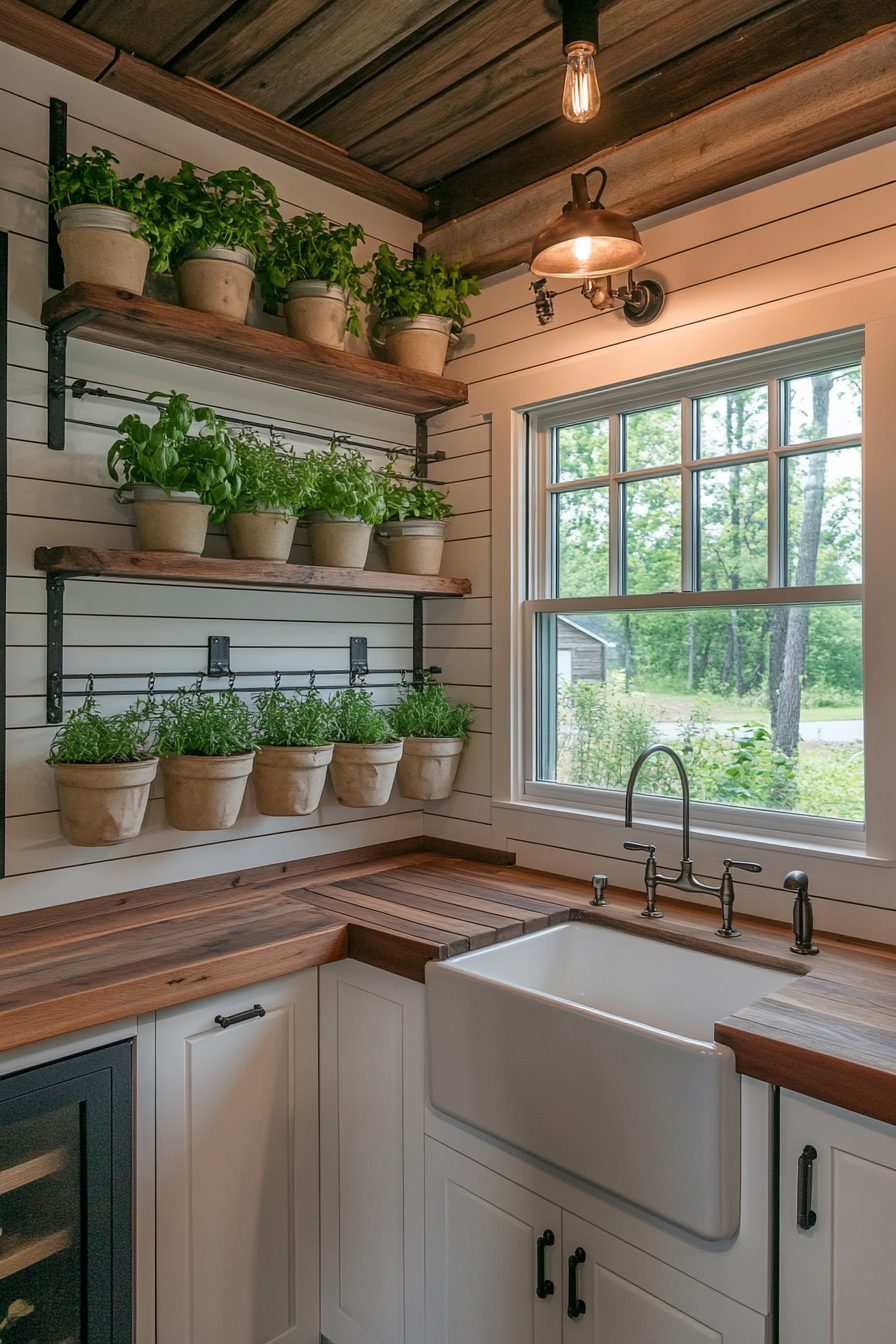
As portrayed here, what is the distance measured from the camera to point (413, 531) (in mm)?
2627

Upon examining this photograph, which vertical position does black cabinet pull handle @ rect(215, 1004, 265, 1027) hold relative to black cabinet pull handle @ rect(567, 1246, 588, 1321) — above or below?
above

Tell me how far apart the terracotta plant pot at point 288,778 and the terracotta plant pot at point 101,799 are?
35 cm

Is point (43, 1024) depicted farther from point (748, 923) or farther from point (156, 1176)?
point (748, 923)

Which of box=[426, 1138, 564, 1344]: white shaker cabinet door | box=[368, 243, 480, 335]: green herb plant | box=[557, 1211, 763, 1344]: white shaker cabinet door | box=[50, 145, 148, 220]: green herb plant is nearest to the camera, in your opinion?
box=[557, 1211, 763, 1344]: white shaker cabinet door

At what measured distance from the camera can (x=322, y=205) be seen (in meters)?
2.60

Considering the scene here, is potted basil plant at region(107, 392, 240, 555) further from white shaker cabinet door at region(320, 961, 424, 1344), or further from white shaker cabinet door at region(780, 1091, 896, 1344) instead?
white shaker cabinet door at region(780, 1091, 896, 1344)

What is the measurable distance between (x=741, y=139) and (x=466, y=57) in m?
0.67

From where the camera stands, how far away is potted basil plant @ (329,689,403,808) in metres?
2.44

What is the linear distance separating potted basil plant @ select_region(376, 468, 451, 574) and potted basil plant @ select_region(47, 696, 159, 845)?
3.09ft

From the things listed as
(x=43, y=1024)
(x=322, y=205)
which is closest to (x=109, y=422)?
(x=322, y=205)

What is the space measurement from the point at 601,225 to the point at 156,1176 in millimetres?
2052

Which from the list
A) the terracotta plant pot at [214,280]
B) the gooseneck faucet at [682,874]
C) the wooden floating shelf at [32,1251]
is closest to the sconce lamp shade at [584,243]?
the terracotta plant pot at [214,280]

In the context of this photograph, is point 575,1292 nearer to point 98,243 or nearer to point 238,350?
point 238,350

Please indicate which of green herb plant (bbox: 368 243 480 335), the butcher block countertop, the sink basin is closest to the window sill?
the butcher block countertop
